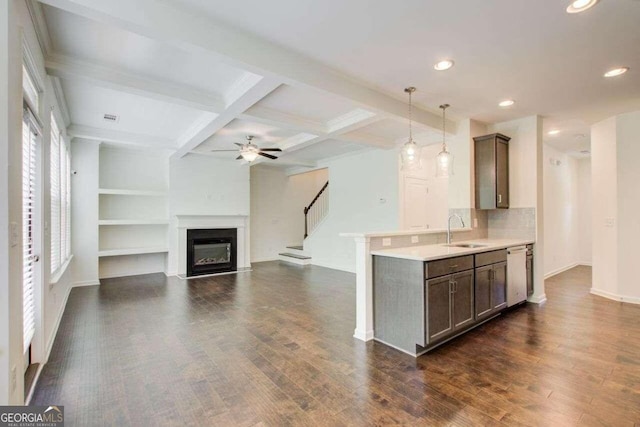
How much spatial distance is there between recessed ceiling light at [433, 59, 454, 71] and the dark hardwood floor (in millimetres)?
2829

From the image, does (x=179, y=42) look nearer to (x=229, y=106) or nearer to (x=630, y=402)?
(x=229, y=106)

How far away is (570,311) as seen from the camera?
162 inches

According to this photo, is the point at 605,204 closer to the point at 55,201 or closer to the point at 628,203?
the point at 628,203

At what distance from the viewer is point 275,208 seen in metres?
9.28

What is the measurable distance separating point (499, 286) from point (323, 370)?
8.35 ft

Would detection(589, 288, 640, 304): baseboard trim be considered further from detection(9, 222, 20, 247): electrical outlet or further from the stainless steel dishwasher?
detection(9, 222, 20, 247): electrical outlet

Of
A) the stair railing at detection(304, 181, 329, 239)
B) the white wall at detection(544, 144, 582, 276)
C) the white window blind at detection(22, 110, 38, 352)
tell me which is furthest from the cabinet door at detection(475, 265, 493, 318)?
the stair railing at detection(304, 181, 329, 239)

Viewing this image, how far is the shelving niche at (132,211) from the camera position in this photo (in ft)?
21.1

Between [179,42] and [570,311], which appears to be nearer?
[179,42]

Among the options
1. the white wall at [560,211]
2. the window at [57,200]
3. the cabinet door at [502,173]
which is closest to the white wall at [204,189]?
the window at [57,200]

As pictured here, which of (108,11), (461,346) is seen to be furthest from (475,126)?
(108,11)

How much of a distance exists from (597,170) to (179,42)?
629cm

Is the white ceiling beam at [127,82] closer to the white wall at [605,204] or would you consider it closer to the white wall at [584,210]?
the white wall at [605,204]
